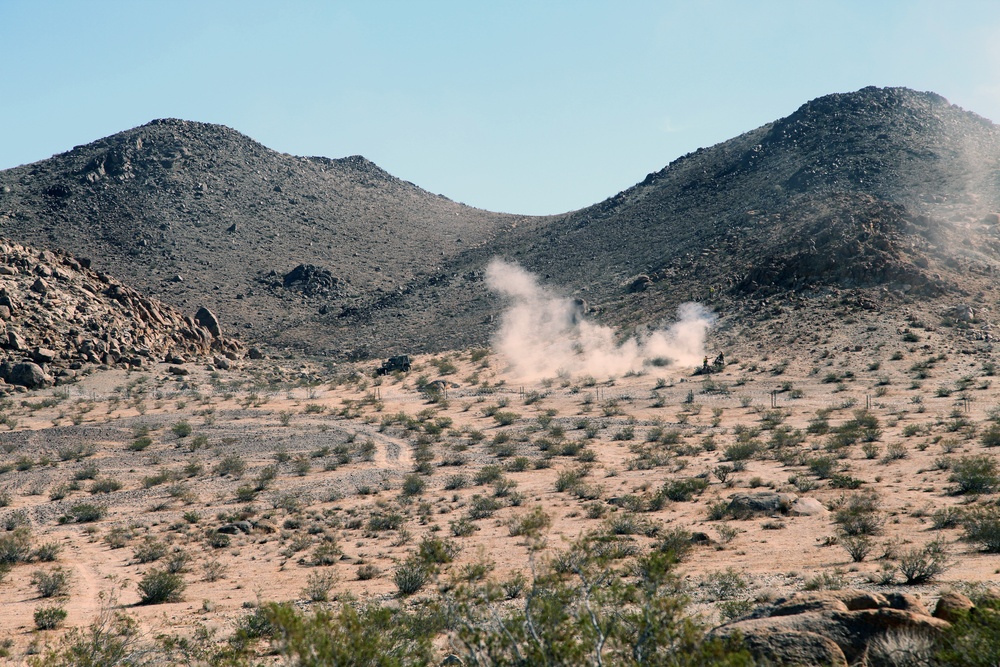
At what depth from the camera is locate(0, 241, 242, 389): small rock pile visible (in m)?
44.5

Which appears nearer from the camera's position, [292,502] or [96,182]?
[292,502]

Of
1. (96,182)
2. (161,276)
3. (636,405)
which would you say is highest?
(96,182)

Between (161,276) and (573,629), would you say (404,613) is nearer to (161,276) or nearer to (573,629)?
(573,629)

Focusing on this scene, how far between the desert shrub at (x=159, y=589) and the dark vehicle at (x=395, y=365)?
134ft

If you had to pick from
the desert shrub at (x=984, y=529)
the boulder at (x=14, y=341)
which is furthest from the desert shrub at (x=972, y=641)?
the boulder at (x=14, y=341)

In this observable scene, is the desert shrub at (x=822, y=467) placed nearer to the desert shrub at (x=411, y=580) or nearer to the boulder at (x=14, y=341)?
the desert shrub at (x=411, y=580)

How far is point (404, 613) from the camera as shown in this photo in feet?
34.9

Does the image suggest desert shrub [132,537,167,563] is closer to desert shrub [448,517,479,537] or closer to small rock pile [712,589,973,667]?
desert shrub [448,517,479,537]

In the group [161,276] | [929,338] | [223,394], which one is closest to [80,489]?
[223,394]

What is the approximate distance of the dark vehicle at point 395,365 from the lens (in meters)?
54.8

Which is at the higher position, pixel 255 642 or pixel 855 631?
pixel 855 631

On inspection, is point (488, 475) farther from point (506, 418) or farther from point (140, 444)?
point (140, 444)

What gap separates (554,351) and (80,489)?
34595mm

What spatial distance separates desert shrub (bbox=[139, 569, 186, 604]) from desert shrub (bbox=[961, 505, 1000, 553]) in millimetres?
13854
